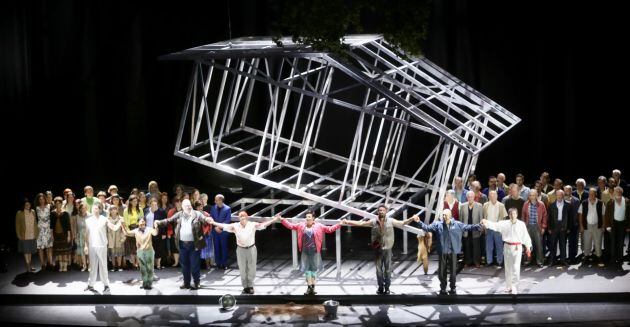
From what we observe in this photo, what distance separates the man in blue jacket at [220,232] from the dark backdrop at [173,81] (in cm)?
403

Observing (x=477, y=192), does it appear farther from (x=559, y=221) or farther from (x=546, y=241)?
(x=546, y=241)

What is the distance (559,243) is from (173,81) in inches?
356

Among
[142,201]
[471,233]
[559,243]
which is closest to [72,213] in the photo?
[142,201]

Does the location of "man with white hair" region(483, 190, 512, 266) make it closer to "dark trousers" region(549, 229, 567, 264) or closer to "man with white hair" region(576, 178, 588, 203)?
"dark trousers" region(549, 229, 567, 264)

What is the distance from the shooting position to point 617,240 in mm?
15883

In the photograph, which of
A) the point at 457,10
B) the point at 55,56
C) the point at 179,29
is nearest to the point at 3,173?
the point at 55,56

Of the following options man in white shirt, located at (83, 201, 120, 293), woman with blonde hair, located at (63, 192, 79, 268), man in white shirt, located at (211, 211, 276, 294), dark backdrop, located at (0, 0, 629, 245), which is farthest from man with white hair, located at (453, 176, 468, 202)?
woman with blonde hair, located at (63, 192, 79, 268)

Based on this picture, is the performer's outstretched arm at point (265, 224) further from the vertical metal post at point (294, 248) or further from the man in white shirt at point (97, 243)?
the man in white shirt at point (97, 243)

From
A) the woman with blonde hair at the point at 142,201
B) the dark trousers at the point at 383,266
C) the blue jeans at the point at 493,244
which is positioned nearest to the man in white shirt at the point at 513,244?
the blue jeans at the point at 493,244

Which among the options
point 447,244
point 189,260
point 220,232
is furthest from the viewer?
point 220,232

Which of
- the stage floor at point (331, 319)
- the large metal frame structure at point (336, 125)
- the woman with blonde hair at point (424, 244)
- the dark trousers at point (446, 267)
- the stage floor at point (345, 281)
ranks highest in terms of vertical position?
the large metal frame structure at point (336, 125)

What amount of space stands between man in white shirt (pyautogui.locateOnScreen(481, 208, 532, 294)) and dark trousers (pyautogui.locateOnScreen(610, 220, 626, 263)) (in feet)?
6.25

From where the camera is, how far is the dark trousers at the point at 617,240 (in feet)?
51.8

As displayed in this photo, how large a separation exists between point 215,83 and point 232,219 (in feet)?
17.0
